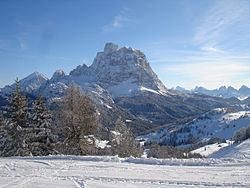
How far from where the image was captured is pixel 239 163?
1141 cm

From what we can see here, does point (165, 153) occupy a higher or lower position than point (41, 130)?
lower

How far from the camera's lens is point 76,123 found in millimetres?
20547

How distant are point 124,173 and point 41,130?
568 inches

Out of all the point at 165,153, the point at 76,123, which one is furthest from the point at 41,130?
the point at 165,153

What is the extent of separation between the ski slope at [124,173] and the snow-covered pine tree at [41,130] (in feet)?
26.7

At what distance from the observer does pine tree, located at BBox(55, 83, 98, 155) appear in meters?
20.7

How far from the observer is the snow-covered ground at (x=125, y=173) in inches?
345

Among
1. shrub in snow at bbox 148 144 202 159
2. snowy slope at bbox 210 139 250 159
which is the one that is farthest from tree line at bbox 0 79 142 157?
shrub in snow at bbox 148 144 202 159

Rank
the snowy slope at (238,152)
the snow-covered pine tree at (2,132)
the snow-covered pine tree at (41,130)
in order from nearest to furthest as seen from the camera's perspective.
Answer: the snowy slope at (238,152)
the snow-covered pine tree at (2,132)
the snow-covered pine tree at (41,130)

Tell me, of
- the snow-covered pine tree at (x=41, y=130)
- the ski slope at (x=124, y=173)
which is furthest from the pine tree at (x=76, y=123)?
the ski slope at (x=124, y=173)

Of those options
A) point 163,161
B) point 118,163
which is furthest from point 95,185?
point 163,161

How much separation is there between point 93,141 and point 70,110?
4.88 m

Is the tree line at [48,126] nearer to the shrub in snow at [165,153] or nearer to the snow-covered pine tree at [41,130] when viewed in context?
the snow-covered pine tree at [41,130]

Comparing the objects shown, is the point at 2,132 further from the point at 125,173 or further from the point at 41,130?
the point at 125,173
